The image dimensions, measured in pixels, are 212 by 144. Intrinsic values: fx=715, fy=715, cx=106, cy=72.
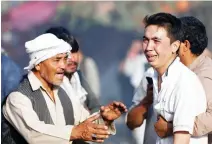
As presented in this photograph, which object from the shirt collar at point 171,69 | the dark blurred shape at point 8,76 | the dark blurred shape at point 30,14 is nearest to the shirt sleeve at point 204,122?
the shirt collar at point 171,69

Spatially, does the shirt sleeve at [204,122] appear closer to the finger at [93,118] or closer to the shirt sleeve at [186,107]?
the shirt sleeve at [186,107]

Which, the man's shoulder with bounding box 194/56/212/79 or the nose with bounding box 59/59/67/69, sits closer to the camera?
the man's shoulder with bounding box 194/56/212/79

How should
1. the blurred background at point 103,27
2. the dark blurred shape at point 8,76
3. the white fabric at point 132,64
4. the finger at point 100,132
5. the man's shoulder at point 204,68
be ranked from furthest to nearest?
the blurred background at point 103,27 → the white fabric at point 132,64 → the dark blurred shape at point 8,76 → the man's shoulder at point 204,68 → the finger at point 100,132

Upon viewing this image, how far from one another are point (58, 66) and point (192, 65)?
0.87 m

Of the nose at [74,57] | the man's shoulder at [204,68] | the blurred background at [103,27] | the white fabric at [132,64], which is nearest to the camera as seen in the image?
the man's shoulder at [204,68]

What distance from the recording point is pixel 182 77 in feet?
13.7

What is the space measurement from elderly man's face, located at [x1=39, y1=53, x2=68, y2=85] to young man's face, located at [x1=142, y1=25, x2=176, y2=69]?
0.66 m

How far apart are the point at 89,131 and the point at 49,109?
0.34 meters

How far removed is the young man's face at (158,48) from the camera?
4.27 meters

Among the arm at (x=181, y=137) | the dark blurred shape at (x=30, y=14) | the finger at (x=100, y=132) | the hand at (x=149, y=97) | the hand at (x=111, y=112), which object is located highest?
the dark blurred shape at (x=30, y=14)

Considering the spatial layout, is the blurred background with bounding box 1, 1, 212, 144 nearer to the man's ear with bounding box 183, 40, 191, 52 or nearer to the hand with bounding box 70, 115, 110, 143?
the man's ear with bounding box 183, 40, 191, 52

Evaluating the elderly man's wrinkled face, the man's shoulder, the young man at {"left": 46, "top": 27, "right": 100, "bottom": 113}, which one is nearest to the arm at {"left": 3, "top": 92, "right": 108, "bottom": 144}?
the man's shoulder

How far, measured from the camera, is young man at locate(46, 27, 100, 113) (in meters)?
5.52

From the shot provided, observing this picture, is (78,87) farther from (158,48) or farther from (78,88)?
(158,48)
